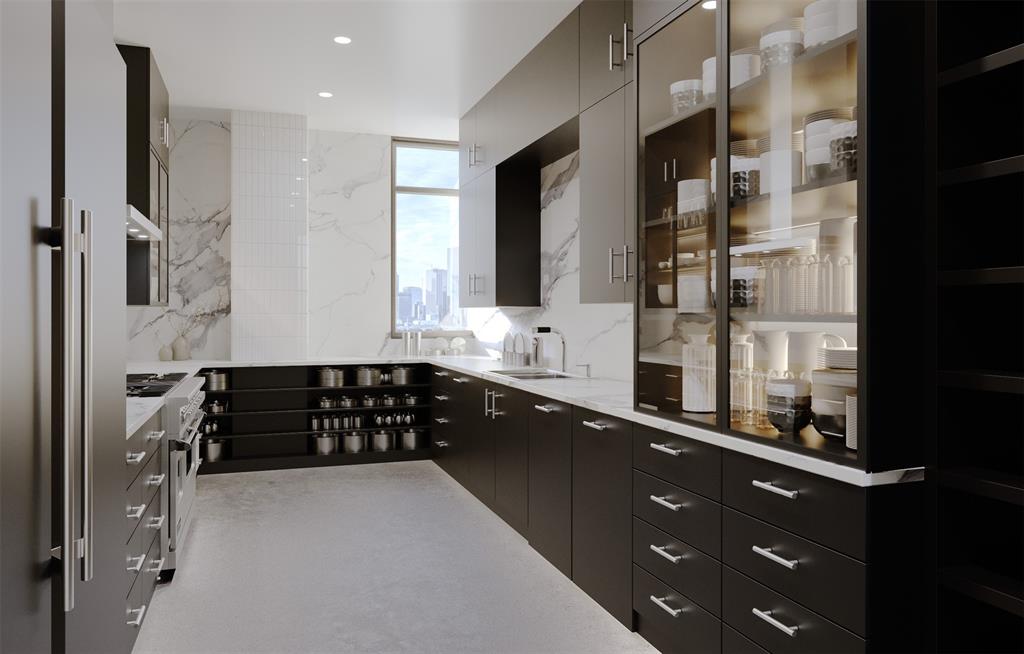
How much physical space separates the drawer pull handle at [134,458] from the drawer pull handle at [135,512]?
0.14 meters

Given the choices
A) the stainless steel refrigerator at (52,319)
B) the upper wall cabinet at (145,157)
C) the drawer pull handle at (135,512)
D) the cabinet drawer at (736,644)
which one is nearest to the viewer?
the stainless steel refrigerator at (52,319)

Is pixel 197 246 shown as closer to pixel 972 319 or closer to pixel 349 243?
pixel 349 243

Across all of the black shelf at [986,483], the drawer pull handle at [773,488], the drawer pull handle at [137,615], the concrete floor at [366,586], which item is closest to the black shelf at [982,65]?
the black shelf at [986,483]

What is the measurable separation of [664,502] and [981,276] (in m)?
1.16

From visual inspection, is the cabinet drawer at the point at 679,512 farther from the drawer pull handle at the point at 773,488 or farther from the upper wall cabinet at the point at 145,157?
the upper wall cabinet at the point at 145,157

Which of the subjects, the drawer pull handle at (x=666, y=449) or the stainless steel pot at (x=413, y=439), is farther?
the stainless steel pot at (x=413, y=439)

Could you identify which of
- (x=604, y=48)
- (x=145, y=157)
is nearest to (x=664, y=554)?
(x=604, y=48)

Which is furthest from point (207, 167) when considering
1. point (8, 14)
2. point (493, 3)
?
point (8, 14)

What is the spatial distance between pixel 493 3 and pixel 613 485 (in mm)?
2466

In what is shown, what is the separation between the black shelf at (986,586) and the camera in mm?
1621

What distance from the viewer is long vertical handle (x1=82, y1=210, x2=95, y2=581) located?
1.35m

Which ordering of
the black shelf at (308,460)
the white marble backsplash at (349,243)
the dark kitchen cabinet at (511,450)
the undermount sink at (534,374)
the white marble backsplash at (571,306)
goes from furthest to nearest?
the white marble backsplash at (349,243) → the black shelf at (308,460) → the undermount sink at (534,374) → the white marble backsplash at (571,306) → the dark kitchen cabinet at (511,450)

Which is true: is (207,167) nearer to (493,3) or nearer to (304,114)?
(304,114)

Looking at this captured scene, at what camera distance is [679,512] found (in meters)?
2.32
